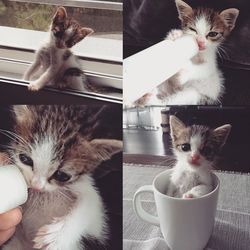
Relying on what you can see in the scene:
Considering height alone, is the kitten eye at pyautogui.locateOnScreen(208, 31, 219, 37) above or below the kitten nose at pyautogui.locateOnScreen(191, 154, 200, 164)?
above

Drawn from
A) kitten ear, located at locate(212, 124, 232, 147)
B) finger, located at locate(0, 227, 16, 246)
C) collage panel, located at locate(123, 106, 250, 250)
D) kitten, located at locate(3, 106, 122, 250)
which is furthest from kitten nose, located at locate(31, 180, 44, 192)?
kitten ear, located at locate(212, 124, 232, 147)

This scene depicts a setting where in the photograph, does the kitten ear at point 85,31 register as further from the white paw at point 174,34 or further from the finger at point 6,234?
the finger at point 6,234

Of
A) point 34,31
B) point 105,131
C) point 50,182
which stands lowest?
point 50,182

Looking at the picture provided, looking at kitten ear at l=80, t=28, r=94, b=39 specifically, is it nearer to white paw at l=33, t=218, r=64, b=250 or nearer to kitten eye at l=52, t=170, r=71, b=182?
kitten eye at l=52, t=170, r=71, b=182

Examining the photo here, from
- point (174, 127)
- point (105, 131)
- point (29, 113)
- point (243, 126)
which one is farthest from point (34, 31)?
point (243, 126)

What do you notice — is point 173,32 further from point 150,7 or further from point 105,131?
point 105,131

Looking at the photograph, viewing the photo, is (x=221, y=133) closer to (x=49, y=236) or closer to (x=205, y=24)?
(x=205, y=24)

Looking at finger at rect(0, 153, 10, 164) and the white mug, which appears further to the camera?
finger at rect(0, 153, 10, 164)

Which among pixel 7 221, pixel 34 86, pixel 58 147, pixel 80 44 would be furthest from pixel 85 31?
pixel 7 221
